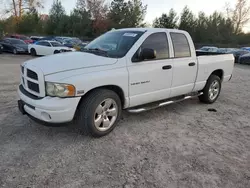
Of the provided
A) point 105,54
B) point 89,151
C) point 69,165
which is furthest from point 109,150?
point 105,54

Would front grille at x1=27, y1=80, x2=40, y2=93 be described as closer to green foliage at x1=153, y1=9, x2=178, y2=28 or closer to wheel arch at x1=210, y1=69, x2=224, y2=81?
wheel arch at x1=210, y1=69, x2=224, y2=81

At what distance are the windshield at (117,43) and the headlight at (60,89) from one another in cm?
103

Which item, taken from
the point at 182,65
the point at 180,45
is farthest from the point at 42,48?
the point at 182,65

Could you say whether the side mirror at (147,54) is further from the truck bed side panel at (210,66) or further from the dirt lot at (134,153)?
the truck bed side panel at (210,66)

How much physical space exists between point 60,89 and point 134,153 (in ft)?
4.74

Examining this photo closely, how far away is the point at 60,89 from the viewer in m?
3.23

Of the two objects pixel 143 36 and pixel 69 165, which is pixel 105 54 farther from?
pixel 69 165

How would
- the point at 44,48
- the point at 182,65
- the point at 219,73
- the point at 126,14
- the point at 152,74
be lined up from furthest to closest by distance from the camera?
the point at 126,14 → the point at 44,48 → the point at 219,73 → the point at 182,65 → the point at 152,74

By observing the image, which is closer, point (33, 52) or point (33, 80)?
point (33, 80)

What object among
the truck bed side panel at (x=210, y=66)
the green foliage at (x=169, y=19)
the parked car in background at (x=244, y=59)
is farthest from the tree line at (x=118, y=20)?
the truck bed side panel at (x=210, y=66)

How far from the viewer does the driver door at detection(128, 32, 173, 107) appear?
13.0 feet

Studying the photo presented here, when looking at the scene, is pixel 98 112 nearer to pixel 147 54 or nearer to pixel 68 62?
pixel 68 62

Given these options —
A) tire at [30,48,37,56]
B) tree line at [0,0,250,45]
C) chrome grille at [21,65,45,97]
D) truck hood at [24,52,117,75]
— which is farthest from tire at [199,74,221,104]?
tree line at [0,0,250,45]

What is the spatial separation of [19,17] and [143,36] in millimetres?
48528
